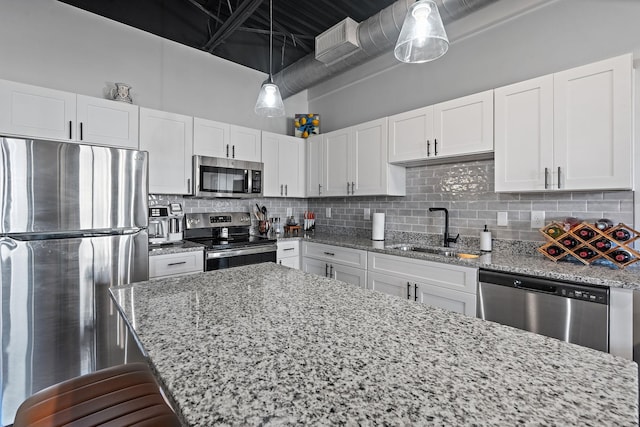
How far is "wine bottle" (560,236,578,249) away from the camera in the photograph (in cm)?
196

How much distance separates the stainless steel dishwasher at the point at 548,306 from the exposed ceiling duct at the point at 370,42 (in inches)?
75.9

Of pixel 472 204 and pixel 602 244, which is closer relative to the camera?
pixel 602 244

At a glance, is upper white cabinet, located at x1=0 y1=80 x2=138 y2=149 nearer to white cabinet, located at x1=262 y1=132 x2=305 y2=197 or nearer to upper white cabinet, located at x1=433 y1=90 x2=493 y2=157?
white cabinet, located at x1=262 y1=132 x2=305 y2=197

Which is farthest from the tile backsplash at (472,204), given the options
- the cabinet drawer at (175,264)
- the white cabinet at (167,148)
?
the white cabinet at (167,148)

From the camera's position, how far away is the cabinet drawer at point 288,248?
3354 mm

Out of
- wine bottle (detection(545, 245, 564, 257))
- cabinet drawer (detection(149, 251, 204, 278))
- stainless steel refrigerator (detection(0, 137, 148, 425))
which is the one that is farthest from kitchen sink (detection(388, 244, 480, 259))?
stainless steel refrigerator (detection(0, 137, 148, 425))

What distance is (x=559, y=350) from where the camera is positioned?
74 cm

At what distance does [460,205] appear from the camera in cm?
277

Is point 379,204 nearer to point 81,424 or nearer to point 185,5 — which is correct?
point 185,5

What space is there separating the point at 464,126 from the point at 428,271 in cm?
121

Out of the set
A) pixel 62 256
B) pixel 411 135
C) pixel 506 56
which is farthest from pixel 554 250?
pixel 62 256

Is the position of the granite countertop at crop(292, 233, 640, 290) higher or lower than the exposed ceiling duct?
lower

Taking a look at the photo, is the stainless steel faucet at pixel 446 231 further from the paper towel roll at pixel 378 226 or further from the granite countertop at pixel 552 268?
the paper towel roll at pixel 378 226

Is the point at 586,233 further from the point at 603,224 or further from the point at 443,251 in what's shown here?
→ the point at 443,251
